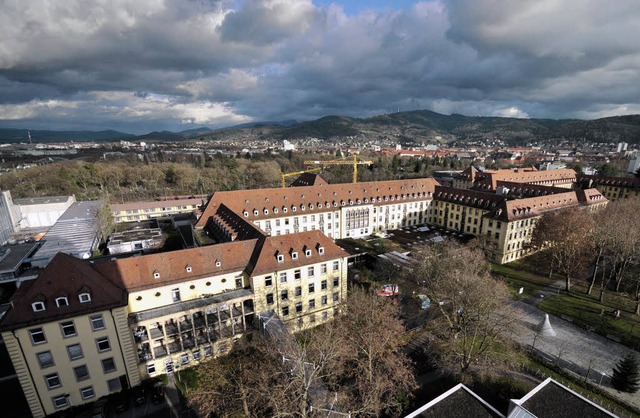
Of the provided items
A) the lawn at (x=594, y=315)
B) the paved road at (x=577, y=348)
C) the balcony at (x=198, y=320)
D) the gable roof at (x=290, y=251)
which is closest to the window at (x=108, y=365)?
the balcony at (x=198, y=320)

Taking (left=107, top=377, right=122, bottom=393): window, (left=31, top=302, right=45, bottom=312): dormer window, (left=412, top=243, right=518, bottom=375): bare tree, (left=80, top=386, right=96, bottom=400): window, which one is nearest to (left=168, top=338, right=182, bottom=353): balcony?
(left=107, top=377, right=122, bottom=393): window

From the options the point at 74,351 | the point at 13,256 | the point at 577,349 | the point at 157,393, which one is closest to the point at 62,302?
the point at 74,351

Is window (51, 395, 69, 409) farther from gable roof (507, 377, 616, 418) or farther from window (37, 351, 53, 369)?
gable roof (507, 377, 616, 418)

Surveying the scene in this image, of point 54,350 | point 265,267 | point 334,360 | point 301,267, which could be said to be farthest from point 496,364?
point 54,350

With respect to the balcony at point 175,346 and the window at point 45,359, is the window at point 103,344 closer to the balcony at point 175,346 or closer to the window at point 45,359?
the window at point 45,359

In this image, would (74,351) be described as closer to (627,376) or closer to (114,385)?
(114,385)

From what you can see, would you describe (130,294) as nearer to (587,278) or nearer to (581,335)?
(581,335)

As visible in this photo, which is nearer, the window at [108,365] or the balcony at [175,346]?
the window at [108,365]
